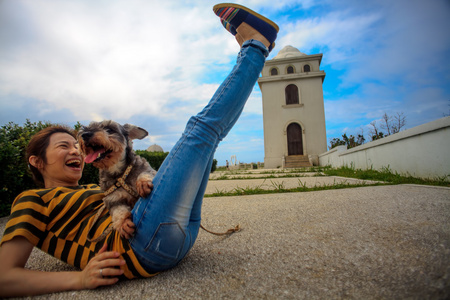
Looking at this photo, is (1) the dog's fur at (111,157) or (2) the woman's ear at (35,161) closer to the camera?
(1) the dog's fur at (111,157)

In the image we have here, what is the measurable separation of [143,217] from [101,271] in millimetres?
367

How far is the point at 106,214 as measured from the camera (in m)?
1.74

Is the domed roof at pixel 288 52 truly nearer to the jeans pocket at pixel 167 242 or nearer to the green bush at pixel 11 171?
the green bush at pixel 11 171

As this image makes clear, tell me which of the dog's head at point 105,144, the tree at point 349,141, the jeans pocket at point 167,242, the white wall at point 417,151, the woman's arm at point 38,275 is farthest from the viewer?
the tree at point 349,141

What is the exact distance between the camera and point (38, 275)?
4.39 ft

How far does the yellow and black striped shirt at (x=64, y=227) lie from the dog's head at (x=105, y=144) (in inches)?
14.8

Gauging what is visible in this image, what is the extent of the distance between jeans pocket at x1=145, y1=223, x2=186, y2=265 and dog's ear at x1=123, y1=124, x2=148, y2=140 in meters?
1.23

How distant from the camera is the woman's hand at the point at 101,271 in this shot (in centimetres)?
135

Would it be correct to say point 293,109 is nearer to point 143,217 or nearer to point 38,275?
point 143,217

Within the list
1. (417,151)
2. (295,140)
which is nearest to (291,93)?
(295,140)

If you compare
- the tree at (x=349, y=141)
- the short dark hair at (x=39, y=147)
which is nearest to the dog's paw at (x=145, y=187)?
the short dark hair at (x=39, y=147)

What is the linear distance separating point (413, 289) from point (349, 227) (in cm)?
120

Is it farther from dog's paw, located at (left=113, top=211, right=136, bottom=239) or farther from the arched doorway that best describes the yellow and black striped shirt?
the arched doorway

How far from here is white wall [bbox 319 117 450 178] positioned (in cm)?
431
